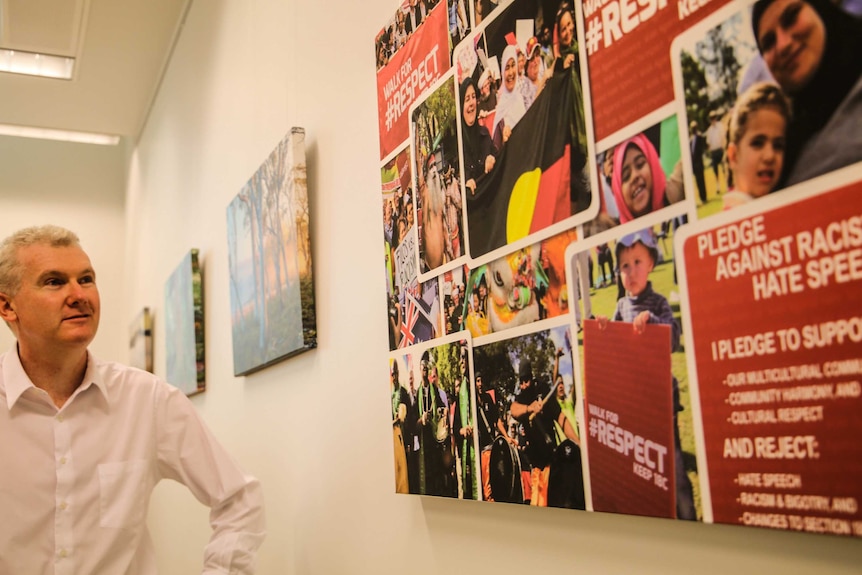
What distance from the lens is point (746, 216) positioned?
64 cm

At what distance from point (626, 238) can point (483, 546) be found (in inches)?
23.0

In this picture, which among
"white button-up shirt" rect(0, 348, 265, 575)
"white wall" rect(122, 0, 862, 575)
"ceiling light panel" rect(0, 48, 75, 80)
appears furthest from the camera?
"ceiling light panel" rect(0, 48, 75, 80)

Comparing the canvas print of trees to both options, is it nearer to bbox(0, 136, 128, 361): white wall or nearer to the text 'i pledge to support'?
the text 'i pledge to support'

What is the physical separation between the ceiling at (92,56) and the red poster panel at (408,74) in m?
2.80

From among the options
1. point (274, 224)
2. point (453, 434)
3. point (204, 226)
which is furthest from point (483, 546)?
point (204, 226)

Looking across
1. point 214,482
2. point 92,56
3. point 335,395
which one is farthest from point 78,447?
point 92,56

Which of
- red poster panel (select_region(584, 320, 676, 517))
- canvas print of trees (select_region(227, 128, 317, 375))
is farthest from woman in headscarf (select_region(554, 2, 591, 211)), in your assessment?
canvas print of trees (select_region(227, 128, 317, 375))

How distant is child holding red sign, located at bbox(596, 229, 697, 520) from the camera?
70 cm

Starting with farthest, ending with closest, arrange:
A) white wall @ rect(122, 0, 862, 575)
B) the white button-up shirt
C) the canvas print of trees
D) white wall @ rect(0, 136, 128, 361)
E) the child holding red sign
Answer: white wall @ rect(0, 136, 128, 361)
the canvas print of trees
the white button-up shirt
white wall @ rect(122, 0, 862, 575)
the child holding red sign

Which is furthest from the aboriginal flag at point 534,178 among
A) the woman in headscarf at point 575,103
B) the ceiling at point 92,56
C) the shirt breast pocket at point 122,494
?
the ceiling at point 92,56

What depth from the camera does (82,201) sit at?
19.0 feet

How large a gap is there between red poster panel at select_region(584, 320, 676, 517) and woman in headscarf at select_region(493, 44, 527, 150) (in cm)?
32

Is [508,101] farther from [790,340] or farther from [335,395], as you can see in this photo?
[335,395]

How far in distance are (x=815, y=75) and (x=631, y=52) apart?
0.73 ft
